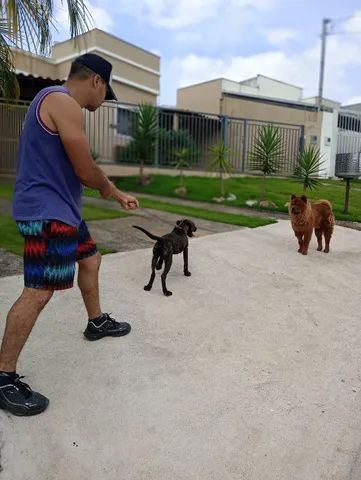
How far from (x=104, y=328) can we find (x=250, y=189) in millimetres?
8250

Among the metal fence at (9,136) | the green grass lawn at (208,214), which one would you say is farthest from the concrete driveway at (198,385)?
the metal fence at (9,136)

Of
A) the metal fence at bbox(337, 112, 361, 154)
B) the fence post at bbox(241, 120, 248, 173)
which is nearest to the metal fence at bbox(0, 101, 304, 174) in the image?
the fence post at bbox(241, 120, 248, 173)

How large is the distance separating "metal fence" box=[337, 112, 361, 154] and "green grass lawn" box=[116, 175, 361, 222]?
578 centimetres

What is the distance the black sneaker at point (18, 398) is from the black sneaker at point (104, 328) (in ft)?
2.54

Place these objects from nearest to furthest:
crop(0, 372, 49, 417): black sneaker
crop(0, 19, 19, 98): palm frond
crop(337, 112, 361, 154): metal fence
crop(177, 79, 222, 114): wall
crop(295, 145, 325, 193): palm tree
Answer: crop(0, 372, 49, 417): black sneaker
crop(0, 19, 19, 98): palm frond
crop(295, 145, 325, 193): palm tree
crop(337, 112, 361, 154): metal fence
crop(177, 79, 222, 114): wall

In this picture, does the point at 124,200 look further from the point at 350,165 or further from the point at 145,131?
the point at 145,131

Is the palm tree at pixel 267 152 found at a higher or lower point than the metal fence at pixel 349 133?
lower

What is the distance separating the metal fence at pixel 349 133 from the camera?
1692cm

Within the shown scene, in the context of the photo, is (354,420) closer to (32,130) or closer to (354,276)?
(32,130)

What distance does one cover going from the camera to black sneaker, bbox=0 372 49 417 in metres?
2.26

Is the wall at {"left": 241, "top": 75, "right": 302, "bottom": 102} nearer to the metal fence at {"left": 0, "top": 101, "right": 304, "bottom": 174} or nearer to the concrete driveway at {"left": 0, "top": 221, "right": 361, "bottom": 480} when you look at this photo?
the metal fence at {"left": 0, "top": 101, "right": 304, "bottom": 174}

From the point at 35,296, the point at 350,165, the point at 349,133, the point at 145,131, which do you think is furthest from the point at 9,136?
the point at 349,133

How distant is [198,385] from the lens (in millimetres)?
2637

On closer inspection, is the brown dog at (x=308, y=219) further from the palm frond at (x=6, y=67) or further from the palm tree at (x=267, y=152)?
the palm tree at (x=267, y=152)
